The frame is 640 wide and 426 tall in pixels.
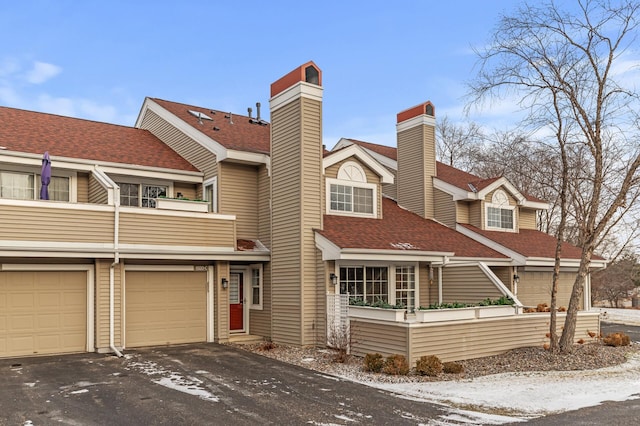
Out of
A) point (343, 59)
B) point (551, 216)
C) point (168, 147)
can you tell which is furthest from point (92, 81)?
point (551, 216)

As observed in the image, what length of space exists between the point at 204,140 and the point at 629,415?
13.4m

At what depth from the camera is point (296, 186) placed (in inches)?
585

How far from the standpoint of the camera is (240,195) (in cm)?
1661

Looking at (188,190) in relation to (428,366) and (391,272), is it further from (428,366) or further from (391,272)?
(428,366)

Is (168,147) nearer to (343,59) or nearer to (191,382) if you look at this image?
(343,59)

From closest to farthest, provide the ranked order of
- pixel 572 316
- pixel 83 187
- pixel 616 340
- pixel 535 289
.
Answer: pixel 572 316 → pixel 616 340 → pixel 83 187 → pixel 535 289

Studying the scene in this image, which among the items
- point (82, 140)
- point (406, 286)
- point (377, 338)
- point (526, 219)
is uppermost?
point (82, 140)

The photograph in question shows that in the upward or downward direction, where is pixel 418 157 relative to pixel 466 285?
upward

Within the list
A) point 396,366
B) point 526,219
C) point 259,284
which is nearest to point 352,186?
point 259,284

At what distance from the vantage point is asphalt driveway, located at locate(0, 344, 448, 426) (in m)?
7.88

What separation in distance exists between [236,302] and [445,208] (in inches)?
368

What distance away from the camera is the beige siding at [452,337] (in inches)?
468

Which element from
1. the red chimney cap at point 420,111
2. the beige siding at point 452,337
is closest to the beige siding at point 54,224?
the beige siding at point 452,337

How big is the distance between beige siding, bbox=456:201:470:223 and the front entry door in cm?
913
